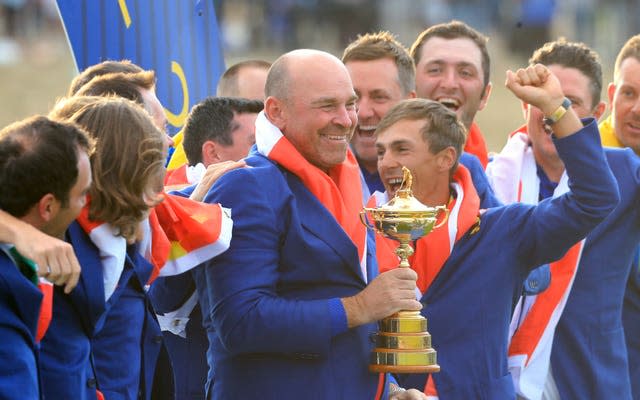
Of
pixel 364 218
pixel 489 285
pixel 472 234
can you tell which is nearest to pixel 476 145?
pixel 472 234

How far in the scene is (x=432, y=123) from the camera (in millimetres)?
5781

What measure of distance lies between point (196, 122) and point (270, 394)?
156cm

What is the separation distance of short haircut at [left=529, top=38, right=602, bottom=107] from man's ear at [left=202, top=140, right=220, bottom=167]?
1347 mm

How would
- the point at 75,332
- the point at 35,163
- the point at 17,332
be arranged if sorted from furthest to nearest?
the point at 75,332
the point at 35,163
the point at 17,332

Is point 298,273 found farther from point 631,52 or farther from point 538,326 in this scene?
point 631,52

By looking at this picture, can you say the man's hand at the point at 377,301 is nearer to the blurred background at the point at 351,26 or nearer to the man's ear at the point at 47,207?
the man's ear at the point at 47,207

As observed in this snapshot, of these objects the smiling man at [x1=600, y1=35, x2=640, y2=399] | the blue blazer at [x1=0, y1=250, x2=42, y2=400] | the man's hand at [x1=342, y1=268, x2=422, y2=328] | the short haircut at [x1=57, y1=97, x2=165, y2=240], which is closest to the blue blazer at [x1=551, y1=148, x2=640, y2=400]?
the smiling man at [x1=600, y1=35, x2=640, y2=399]

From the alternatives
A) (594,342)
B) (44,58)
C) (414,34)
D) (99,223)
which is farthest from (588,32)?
(99,223)

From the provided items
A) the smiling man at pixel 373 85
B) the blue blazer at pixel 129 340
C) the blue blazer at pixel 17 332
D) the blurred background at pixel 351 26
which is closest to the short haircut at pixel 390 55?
the smiling man at pixel 373 85

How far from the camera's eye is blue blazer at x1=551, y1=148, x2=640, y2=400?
629 cm

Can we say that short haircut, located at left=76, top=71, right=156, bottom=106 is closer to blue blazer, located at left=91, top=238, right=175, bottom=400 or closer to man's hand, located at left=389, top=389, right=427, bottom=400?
blue blazer, located at left=91, top=238, right=175, bottom=400

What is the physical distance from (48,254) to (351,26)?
2474 cm

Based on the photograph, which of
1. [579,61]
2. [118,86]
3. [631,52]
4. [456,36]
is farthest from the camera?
[456,36]

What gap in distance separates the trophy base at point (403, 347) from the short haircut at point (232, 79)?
86.3 inches
